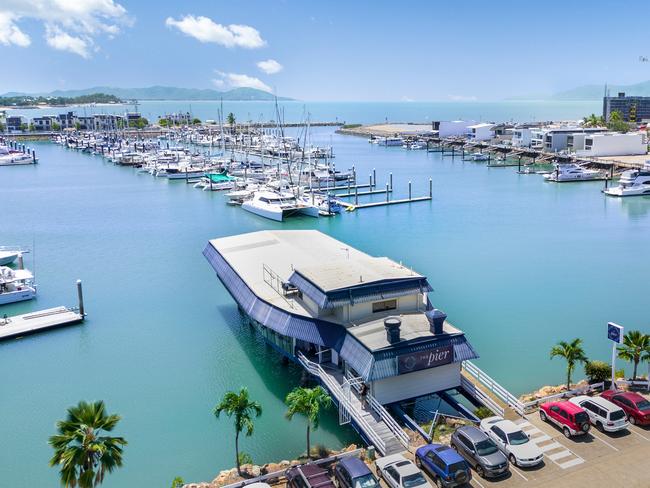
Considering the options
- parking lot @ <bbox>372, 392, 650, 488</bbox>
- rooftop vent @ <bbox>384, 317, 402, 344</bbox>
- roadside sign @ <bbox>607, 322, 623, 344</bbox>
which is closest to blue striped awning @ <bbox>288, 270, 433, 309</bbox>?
rooftop vent @ <bbox>384, 317, 402, 344</bbox>

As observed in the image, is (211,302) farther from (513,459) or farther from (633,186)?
(633,186)

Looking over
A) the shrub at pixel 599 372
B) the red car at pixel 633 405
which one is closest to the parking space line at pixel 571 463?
the red car at pixel 633 405

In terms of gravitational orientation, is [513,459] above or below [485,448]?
below

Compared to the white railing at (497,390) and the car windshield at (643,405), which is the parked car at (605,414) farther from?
the white railing at (497,390)

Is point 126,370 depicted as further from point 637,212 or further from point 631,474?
point 637,212

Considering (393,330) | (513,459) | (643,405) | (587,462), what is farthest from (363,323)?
(643,405)

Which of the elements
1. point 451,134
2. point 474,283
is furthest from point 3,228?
point 451,134
